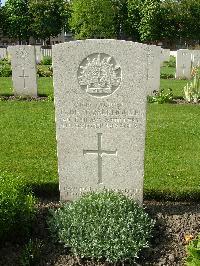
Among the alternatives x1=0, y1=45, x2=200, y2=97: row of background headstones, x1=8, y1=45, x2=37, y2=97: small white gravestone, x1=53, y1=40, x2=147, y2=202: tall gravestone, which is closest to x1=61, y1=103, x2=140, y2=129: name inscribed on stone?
x1=53, y1=40, x2=147, y2=202: tall gravestone

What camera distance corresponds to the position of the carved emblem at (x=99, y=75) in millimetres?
4254

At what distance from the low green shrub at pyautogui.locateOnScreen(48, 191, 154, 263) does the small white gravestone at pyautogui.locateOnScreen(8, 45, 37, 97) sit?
9.11 metres

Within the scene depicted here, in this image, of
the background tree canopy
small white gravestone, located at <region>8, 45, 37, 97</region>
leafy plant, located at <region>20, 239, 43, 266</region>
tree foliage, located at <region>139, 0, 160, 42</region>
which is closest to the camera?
leafy plant, located at <region>20, 239, 43, 266</region>

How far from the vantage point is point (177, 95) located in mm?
13289

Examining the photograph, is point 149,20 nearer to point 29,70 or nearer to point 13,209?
point 29,70

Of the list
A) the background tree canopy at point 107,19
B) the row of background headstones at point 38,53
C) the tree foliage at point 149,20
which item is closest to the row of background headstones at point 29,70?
the row of background headstones at point 38,53

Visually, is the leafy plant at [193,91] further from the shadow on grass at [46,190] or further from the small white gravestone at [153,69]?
the shadow on grass at [46,190]

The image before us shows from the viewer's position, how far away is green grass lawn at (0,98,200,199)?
18.5 ft

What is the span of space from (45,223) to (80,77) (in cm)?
159

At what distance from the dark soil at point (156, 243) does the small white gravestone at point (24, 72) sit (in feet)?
27.9

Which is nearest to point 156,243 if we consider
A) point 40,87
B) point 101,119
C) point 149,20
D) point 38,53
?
point 101,119

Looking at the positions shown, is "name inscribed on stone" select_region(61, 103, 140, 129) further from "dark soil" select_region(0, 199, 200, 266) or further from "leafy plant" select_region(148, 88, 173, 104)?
"leafy plant" select_region(148, 88, 173, 104)

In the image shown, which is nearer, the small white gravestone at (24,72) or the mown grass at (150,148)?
the mown grass at (150,148)

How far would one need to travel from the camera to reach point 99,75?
14.1 ft
